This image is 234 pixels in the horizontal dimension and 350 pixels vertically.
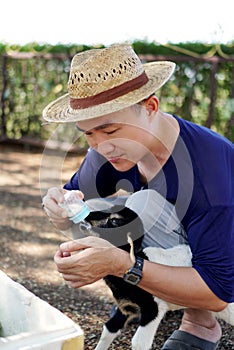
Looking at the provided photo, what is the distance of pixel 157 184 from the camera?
1.98 m

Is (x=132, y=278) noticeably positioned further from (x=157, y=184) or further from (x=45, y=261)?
(x=45, y=261)

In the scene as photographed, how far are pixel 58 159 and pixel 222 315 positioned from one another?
1.12 m

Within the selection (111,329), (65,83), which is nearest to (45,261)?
(111,329)

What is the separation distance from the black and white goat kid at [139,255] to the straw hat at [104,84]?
381mm

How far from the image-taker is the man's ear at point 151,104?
1.79 metres

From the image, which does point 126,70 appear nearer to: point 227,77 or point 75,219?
point 75,219

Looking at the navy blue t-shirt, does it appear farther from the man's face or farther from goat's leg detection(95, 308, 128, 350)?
goat's leg detection(95, 308, 128, 350)

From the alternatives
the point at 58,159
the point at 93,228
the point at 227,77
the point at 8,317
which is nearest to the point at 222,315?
the point at 93,228

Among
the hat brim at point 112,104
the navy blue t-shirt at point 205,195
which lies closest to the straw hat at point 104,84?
the hat brim at point 112,104

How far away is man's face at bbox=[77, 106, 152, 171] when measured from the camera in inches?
66.8

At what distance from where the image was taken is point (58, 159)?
2.70m

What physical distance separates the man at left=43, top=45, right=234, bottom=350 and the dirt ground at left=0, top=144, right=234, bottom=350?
303 mm

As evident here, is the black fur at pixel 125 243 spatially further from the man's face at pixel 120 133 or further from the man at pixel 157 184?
the man's face at pixel 120 133

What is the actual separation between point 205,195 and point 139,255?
0.31 m
